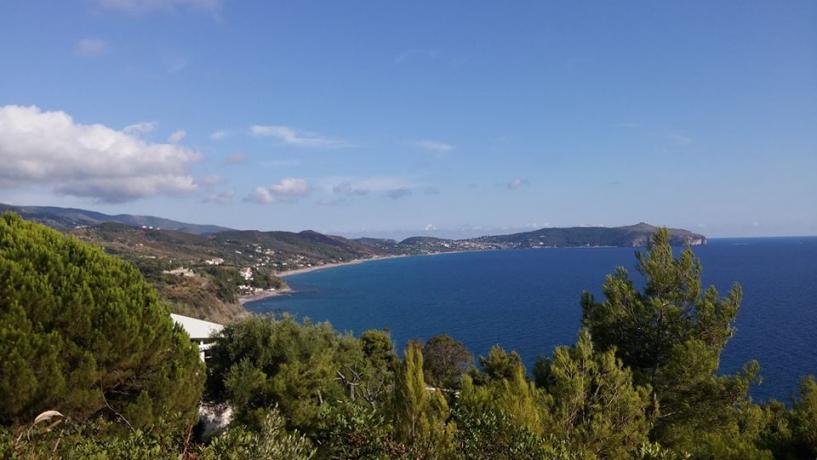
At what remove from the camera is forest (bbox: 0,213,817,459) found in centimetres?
760

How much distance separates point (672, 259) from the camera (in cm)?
1625

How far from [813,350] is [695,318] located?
44.0m

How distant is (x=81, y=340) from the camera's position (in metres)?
12.2

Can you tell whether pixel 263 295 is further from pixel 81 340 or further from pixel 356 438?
pixel 356 438

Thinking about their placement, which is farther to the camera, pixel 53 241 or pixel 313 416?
pixel 313 416

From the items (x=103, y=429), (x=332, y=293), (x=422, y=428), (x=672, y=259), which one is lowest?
(x=332, y=293)

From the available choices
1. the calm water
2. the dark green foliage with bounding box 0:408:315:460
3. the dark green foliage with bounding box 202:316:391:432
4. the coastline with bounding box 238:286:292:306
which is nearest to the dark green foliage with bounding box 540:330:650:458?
the dark green foliage with bounding box 202:316:391:432

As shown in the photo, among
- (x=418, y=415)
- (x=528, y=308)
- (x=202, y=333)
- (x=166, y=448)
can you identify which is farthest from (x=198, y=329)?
(x=528, y=308)

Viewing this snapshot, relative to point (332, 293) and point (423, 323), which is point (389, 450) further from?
point (332, 293)

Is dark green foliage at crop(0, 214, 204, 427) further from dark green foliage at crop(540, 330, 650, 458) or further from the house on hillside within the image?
the house on hillside

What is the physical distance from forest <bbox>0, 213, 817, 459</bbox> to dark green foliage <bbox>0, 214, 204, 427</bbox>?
34mm

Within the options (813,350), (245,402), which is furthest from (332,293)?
(245,402)

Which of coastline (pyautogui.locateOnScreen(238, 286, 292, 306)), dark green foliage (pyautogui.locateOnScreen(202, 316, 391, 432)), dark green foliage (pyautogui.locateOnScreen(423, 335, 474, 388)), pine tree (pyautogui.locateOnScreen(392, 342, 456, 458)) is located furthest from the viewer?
coastline (pyautogui.locateOnScreen(238, 286, 292, 306))

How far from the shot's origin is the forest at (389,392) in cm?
760
